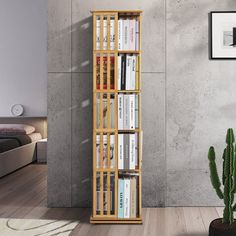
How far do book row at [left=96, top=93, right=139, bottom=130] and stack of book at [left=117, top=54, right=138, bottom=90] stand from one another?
3.3 inches

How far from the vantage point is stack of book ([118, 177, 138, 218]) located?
12.5 ft

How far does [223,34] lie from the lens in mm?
4211

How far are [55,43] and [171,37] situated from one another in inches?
42.4

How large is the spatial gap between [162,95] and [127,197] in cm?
102

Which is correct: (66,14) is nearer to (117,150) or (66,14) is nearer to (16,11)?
(117,150)

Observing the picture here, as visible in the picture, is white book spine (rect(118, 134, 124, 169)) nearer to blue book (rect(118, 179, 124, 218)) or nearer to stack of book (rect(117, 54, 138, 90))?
blue book (rect(118, 179, 124, 218))

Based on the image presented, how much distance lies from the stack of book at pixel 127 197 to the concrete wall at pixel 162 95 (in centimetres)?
46

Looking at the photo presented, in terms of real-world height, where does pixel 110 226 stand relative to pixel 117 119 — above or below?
below

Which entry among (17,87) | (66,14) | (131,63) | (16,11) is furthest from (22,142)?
(131,63)

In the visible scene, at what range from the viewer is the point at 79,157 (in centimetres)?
430

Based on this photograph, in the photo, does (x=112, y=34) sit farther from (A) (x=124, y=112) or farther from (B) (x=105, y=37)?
(A) (x=124, y=112)

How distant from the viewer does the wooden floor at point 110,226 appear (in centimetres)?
356

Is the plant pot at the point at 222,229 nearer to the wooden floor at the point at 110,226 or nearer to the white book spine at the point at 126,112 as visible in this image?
the wooden floor at the point at 110,226

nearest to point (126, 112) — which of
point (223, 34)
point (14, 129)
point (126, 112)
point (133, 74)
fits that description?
point (126, 112)
